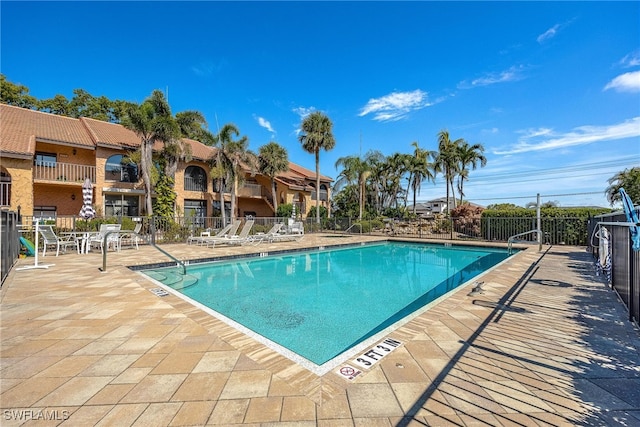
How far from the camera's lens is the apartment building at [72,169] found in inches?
546

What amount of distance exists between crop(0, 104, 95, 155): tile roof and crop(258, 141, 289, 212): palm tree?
10.7 metres

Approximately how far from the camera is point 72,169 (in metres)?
16.7

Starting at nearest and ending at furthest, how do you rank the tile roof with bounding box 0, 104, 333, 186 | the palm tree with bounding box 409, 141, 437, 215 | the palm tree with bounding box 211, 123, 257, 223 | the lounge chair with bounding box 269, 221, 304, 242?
the tile roof with bounding box 0, 104, 333, 186
the lounge chair with bounding box 269, 221, 304, 242
the palm tree with bounding box 211, 123, 257, 223
the palm tree with bounding box 409, 141, 437, 215

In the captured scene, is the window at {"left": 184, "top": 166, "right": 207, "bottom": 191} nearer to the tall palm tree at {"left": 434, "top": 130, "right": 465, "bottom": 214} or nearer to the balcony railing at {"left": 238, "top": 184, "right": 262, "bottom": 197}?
the balcony railing at {"left": 238, "top": 184, "right": 262, "bottom": 197}

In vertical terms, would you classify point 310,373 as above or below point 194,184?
below

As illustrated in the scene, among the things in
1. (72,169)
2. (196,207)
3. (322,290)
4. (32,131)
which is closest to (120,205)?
(72,169)

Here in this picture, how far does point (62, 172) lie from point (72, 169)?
60 cm

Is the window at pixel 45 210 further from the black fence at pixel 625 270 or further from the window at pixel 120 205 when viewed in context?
the black fence at pixel 625 270

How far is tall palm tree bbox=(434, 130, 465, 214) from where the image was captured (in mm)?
28016

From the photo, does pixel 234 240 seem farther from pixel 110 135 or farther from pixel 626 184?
pixel 626 184

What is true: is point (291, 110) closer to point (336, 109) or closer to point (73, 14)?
point (336, 109)

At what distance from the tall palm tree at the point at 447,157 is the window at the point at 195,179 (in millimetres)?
22051

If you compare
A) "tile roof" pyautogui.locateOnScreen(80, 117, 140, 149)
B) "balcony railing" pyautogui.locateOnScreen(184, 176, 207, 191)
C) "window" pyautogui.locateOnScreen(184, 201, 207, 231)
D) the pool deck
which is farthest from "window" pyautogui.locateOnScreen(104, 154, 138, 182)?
the pool deck

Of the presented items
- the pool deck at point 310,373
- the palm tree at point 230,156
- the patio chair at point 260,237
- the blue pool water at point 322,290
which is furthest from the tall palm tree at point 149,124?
the pool deck at point 310,373
